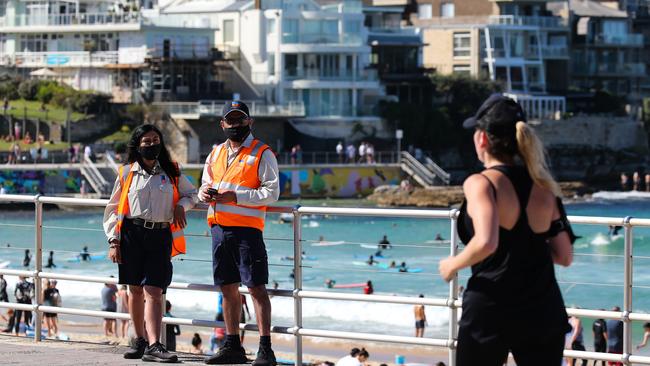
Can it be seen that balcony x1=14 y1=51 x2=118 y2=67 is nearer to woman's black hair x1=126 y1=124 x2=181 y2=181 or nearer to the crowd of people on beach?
the crowd of people on beach

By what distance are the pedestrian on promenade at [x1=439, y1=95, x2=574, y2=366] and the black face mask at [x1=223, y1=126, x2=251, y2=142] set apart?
3.13 m

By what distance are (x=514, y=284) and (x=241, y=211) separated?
128 inches

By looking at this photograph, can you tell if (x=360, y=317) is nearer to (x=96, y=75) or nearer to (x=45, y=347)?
(x=45, y=347)

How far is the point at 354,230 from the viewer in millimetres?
59250

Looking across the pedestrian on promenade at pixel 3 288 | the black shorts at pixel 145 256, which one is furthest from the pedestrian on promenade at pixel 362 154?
the black shorts at pixel 145 256

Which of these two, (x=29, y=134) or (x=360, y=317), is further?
(x=29, y=134)

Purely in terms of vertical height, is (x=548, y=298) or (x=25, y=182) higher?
(x=548, y=298)

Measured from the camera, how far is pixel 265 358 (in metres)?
9.52

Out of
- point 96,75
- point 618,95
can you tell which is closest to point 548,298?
point 96,75

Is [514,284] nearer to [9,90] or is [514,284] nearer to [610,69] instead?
[9,90]

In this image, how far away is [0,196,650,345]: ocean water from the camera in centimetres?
3125

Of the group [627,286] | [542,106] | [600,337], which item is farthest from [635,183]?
[627,286]

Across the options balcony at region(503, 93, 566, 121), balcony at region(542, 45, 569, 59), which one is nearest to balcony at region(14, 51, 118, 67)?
balcony at region(503, 93, 566, 121)

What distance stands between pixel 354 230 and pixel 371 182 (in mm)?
12495
